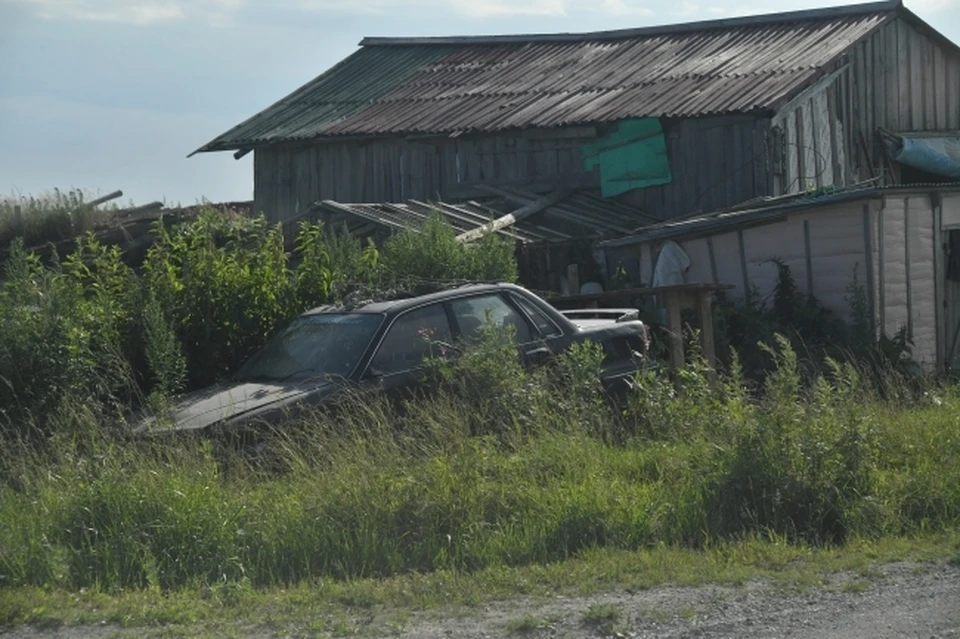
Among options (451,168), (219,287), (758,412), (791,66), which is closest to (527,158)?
(451,168)

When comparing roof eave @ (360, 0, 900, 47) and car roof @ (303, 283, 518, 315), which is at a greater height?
roof eave @ (360, 0, 900, 47)

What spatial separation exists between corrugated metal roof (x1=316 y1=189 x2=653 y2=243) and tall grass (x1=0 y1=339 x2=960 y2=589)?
664 cm

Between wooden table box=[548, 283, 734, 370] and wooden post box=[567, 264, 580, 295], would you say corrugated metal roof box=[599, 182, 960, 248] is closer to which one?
wooden post box=[567, 264, 580, 295]

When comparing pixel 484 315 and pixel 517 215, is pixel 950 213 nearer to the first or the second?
pixel 517 215

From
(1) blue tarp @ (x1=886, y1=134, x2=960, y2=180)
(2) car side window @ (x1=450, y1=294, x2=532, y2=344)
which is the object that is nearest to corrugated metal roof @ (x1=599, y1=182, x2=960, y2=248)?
(2) car side window @ (x1=450, y1=294, x2=532, y2=344)

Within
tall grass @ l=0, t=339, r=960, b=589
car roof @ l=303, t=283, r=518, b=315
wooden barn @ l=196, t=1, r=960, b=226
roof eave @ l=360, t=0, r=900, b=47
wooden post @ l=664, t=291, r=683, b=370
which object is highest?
roof eave @ l=360, t=0, r=900, b=47

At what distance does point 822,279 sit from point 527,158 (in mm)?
7813

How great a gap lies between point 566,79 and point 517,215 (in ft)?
16.8

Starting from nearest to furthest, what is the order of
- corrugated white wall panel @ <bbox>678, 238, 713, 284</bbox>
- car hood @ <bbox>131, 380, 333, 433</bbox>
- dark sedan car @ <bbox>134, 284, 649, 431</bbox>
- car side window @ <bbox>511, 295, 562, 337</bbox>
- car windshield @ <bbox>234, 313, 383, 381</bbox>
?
car hood @ <bbox>131, 380, 333, 433</bbox> → dark sedan car @ <bbox>134, 284, 649, 431</bbox> → car windshield @ <bbox>234, 313, 383, 381</bbox> → car side window @ <bbox>511, 295, 562, 337</bbox> → corrugated white wall panel @ <bbox>678, 238, 713, 284</bbox>

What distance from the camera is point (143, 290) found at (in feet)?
35.9

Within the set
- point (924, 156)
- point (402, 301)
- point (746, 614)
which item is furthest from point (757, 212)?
point (746, 614)

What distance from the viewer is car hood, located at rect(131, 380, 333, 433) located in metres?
8.55

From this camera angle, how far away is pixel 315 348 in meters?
9.71

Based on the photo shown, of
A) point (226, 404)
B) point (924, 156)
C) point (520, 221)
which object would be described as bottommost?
point (226, 404)
